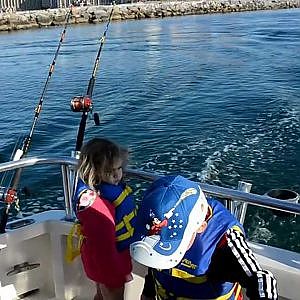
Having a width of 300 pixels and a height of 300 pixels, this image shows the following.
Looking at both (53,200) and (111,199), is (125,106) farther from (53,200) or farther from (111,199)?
(111,199)

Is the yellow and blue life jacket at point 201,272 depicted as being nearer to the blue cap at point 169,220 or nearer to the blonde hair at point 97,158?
the blue cap at point 169,220

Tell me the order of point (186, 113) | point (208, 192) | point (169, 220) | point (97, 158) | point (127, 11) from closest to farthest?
point (169, 220) < point (97, 158) < point (208, 192) < point (186, 113) < point (127, 11)

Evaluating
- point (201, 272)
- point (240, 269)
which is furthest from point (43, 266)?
point (240, 269)

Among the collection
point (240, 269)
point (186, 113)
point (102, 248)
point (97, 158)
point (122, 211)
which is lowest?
point (186, 113)

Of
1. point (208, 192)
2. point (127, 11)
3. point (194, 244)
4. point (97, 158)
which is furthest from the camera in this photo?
point (127, 11)

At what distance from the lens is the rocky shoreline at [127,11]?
50.1m

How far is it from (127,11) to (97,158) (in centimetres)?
5537

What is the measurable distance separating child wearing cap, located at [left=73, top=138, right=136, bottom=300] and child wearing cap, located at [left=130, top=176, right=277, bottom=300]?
0.59 meters

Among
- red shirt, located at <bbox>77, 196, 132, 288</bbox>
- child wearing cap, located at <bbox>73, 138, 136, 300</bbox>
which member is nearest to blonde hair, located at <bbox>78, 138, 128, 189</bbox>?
child wearing cap, located at <bbox>73, 138, 136, 300</bbox>

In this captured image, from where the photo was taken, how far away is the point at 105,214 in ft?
7.52

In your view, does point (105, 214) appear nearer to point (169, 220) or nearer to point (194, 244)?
point (194, 244)

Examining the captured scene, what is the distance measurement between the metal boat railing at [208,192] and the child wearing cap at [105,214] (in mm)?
216

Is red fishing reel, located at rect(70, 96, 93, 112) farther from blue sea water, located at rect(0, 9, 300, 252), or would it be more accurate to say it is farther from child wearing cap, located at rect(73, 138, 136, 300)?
blue sea water, located at rect(0, 9, 300, 252)

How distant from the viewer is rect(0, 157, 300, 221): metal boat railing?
84.7 inches
